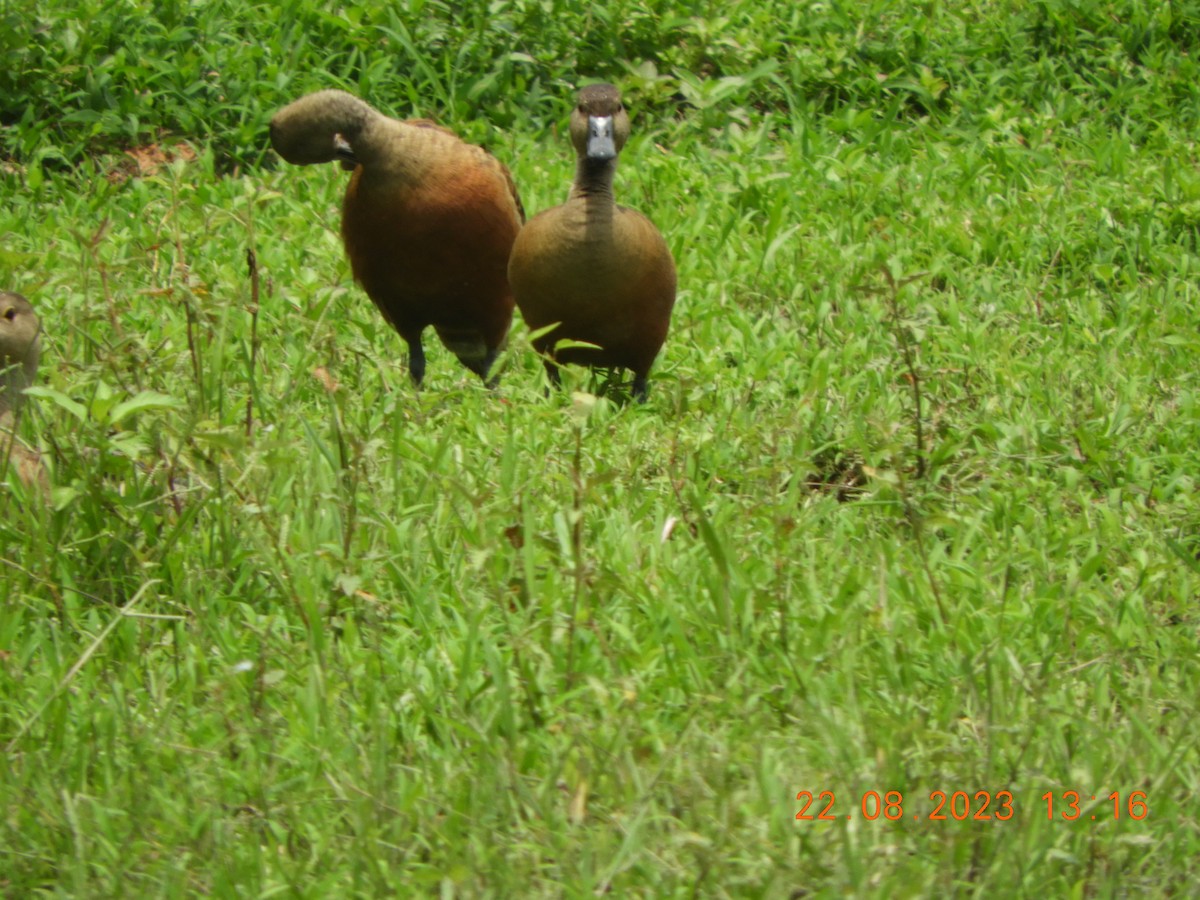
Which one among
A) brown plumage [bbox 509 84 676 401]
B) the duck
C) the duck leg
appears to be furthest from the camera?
the duck leg

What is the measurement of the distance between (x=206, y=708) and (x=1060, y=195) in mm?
4553

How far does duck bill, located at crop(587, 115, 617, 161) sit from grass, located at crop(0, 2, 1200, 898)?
769 millimetres

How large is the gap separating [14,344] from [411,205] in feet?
4.90

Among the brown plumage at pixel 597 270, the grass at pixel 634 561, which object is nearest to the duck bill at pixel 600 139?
the brown plumage at pixel 597 270

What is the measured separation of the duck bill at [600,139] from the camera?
16.2ft

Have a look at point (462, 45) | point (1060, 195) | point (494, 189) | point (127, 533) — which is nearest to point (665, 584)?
point (127, 533)

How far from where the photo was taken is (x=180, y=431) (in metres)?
3.85

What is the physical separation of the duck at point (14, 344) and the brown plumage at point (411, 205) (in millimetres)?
1236

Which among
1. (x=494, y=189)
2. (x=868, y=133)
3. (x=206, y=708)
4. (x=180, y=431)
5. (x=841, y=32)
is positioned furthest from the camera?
(x=841, y=32)

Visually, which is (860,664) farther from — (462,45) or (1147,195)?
(462,45)

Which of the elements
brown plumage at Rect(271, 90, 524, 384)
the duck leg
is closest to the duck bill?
brown plumage at Rect(271, 90, 524, 384)

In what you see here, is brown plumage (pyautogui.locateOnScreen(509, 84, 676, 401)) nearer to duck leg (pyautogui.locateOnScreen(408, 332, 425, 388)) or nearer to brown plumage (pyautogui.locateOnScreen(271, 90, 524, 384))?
brown plumage (pyautogui.locateOnScreen(271, 90, 524, 384))
